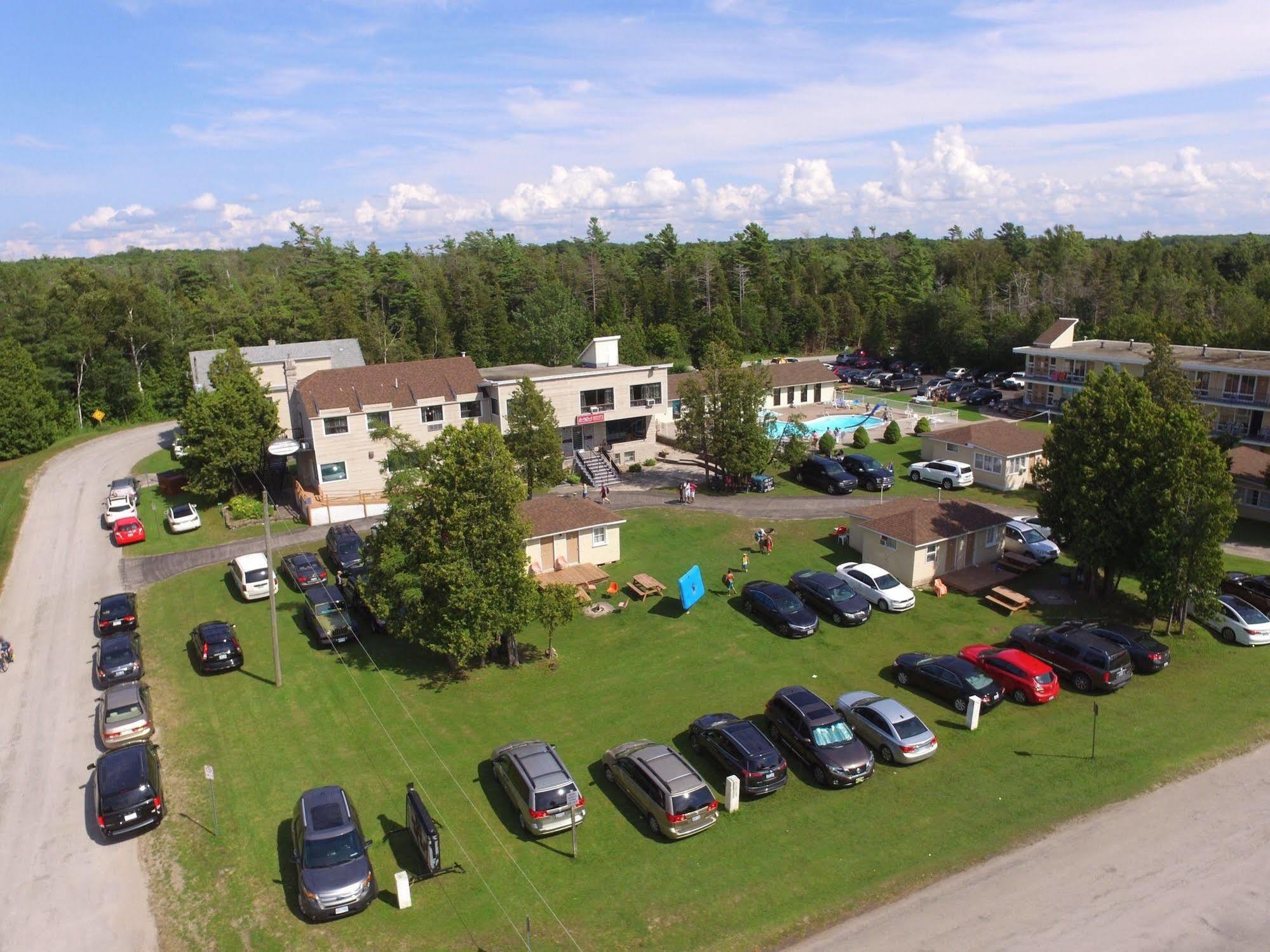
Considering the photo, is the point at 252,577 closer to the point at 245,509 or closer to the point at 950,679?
the point at 245,509

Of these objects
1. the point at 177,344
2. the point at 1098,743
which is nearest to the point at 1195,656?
the point at 1098,743

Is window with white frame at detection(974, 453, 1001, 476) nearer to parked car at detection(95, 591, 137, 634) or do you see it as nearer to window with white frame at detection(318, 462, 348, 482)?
window with white frame at detection(318, 462, 348, 482)

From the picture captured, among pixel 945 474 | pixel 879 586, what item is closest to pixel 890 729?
pixel 879 586

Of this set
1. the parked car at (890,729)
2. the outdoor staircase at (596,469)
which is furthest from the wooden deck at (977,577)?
the outdoor staircase at (596,469)

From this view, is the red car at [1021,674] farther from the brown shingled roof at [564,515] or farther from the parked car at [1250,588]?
the brown shingled roof at [564,515]

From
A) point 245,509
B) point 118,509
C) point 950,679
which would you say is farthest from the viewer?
point 118,509

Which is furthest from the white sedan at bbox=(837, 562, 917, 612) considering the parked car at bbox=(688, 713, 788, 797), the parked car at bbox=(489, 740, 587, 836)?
the parked car at bbox=(489, 740, 587, 836)
